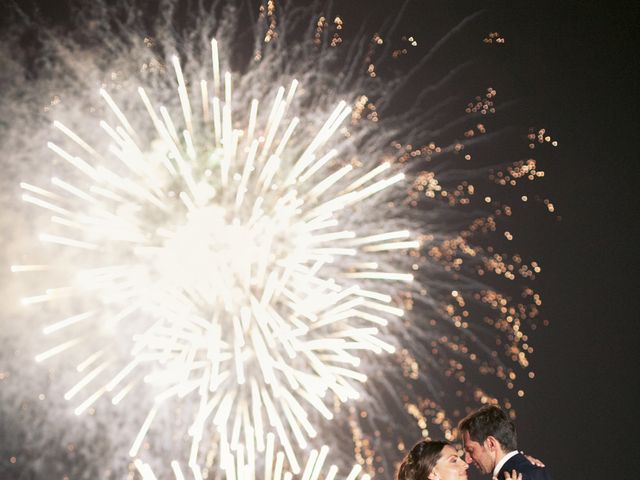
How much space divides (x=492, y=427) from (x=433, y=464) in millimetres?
767

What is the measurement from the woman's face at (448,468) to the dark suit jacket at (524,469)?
52cm

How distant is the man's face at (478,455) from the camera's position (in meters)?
5.85

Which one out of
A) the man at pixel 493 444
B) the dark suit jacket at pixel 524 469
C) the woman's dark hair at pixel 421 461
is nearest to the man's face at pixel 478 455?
the man at pixel 493 444

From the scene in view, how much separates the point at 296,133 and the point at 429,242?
2.92m

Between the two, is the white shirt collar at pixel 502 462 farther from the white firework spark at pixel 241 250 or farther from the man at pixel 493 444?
the white firework spark at pixel 241 250

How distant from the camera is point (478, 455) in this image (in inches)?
233

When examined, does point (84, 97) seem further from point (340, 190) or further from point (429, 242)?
point (429, 242)

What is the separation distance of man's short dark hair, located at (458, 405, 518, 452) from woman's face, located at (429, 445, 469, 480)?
0.58m

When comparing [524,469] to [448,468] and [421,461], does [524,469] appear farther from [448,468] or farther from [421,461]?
[421,461]

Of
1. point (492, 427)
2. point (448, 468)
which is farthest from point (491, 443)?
point (448, 468)

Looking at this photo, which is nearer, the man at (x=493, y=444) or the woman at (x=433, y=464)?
the woman at (x=433, y=464)

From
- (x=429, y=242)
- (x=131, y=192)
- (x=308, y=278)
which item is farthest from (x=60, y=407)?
(x=429, y=242)

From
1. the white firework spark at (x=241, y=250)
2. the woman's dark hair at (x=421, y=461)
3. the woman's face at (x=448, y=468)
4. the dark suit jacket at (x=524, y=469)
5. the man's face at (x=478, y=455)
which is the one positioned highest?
the white firework spark at (x=241, y=250)

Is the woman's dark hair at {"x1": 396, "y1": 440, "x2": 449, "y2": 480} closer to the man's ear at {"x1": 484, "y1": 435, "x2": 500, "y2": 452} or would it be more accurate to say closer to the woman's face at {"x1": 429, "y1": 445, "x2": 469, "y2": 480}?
the woman's face at {"x1": 429, "y1": 445, "x2": 469, "y2": 480}
